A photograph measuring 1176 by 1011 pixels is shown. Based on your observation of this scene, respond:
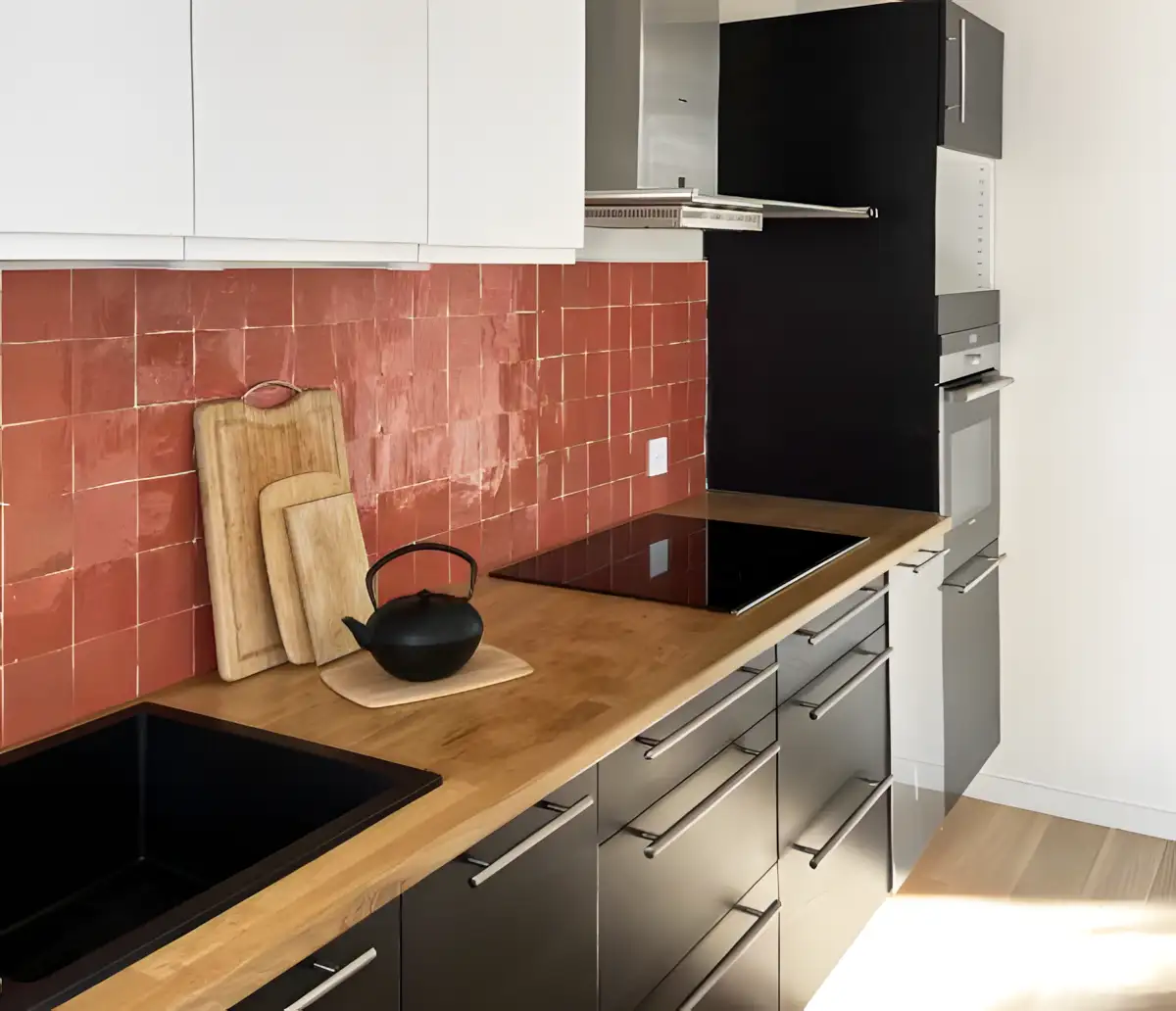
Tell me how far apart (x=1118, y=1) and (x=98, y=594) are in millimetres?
3046

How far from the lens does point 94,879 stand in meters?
1.69

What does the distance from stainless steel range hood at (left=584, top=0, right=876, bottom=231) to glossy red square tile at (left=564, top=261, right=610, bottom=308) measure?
314mm

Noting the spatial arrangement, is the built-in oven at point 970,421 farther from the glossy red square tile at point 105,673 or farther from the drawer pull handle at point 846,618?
the glossy red square tile at point 105,673

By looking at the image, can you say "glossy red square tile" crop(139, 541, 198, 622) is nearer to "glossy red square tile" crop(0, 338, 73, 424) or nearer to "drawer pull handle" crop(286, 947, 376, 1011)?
"glossy red square tile" crop(0, 338, 73, 424)

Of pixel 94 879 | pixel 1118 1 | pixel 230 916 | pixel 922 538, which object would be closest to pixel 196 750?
pixel 94 879

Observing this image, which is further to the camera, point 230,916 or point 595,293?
point 595,293

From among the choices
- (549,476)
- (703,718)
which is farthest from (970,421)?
(703,718)

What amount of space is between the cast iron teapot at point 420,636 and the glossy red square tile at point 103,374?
45 centimetres

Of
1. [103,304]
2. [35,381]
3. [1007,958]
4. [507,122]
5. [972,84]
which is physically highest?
[972,84]

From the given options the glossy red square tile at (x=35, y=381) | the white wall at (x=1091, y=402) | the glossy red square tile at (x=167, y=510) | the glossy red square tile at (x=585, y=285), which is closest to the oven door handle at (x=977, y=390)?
the white wall at (x=1091, y=402)

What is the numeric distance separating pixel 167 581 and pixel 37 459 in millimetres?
295

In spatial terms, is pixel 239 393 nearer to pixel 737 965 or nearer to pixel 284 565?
pixel 284 565

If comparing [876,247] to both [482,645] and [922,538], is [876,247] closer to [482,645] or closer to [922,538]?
[922,538]

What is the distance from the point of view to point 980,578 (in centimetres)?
345
